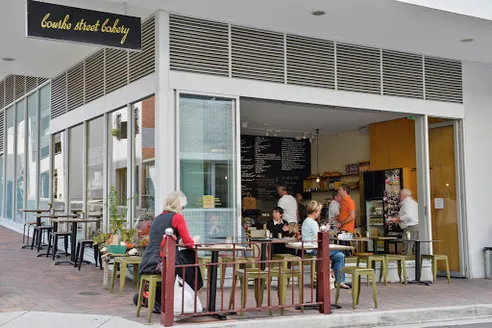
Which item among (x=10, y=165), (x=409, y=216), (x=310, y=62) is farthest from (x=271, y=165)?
(x=10, y=165)

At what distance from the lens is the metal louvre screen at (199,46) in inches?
337

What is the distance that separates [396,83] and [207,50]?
3701 millimetres

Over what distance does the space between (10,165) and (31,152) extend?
2.42 metres

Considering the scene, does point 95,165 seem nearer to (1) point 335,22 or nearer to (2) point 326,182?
(1) point 335,22

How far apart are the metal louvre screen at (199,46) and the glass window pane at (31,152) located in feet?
25.5

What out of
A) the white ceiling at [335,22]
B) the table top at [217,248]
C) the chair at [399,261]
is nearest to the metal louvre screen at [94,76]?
the white ceiling at [335,22]

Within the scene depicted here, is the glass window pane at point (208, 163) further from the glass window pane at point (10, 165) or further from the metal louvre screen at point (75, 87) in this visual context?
the glass window pane at point (10, 165)

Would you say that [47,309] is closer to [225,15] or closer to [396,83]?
[225,15]

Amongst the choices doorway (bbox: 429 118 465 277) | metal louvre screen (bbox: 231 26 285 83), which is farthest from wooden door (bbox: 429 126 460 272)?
metal louvre screen (bbox: 231 26 285 83)

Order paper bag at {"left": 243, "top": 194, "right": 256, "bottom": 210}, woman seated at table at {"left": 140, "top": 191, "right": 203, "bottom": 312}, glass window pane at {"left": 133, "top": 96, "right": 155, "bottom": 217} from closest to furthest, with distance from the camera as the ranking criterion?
woman seated at table at {"left": 140, "top": 191, "right": 203, "bottom": 312} < glass window pane at {"left": 133, "top": 96, "right": 155, "bottom": 217} < paper bag at {"left": 243, "top": 194, "right": 256, "bottom": 210}

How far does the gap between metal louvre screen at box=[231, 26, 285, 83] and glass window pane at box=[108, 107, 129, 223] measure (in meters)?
2.12

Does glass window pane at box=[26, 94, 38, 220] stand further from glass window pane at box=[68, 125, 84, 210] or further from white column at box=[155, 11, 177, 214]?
white column at box=[155, 11, 177, 214]

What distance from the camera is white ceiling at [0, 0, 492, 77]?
829 centimetres

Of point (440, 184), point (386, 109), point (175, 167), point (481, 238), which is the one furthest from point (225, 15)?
point (481, 238)
